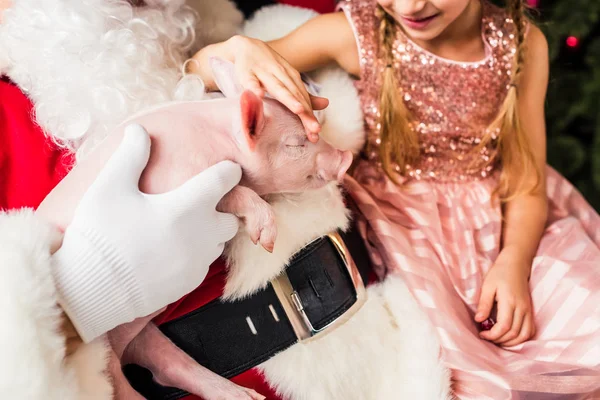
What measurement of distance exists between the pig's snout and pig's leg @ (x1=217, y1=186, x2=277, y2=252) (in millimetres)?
108

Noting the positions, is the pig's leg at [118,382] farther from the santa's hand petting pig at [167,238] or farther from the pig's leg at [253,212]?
the pig's leg at [253,212]

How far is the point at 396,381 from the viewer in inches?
32.2

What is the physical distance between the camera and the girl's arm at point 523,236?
0.92 meters

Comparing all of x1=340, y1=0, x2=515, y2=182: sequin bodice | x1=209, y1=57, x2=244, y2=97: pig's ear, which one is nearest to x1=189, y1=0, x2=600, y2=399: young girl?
x1=340, y1=0, x2=515, y2=182: sequin bodice

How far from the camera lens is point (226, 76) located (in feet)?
2.57

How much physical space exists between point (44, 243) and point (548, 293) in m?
0.80

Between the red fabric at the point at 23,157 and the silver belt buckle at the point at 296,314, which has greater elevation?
the red fabric at the point at 23,157

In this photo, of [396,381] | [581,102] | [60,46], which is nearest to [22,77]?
[60,46]

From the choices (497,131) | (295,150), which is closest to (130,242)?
(295,150)

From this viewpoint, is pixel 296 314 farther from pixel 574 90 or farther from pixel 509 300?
pixel 574 90

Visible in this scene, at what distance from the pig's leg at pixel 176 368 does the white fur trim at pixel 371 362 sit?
7 cm

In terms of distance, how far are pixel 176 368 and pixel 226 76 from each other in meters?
0.41

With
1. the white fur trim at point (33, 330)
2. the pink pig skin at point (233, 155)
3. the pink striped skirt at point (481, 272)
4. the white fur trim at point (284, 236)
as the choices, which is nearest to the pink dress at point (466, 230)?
the pink striped skirt at point (481, 272)

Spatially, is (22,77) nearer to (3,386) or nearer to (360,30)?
(3,386)
